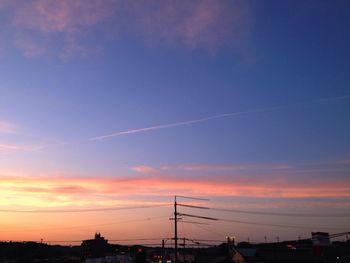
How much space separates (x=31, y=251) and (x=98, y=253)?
28989mm

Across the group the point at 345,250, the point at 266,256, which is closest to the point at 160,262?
the point at 266,256

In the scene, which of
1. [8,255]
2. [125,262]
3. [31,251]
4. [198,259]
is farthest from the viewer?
[31,251]

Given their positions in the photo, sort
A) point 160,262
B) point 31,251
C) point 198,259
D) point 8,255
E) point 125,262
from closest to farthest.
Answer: point 160,262
point 125,262
point 198,259
point 8,255
point 31,251

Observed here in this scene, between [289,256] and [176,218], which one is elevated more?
[176,218]

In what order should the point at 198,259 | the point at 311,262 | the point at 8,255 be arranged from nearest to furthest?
the point at 311,262
the point at 198,259
the point at 8,255

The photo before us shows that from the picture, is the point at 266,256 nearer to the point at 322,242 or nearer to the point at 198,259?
the point at 198,259

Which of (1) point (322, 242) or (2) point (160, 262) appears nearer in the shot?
(1) point (322, 242)

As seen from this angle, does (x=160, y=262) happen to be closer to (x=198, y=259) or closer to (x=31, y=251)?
(x=198, y=259)

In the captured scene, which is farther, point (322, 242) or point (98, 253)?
point (98, 253)

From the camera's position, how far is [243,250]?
106 m

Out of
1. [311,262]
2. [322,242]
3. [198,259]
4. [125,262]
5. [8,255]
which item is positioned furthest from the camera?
[8,255]

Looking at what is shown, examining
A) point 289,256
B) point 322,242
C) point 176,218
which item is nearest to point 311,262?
point 289,256

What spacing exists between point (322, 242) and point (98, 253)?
163 metres

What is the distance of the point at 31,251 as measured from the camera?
189250 millimetres
